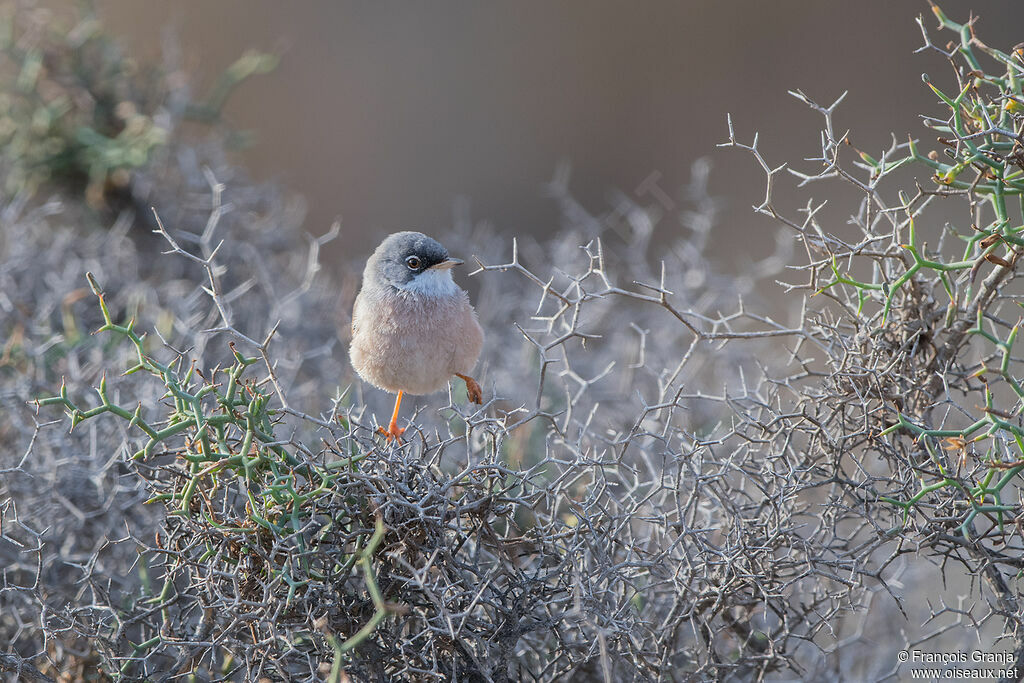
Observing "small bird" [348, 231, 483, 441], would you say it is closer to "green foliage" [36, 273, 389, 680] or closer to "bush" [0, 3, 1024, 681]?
Answer: "bush" [0, 3, 1024, 681]

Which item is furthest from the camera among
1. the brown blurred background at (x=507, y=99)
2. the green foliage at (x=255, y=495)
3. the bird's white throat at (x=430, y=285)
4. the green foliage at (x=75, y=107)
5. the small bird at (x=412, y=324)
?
the brown blurred background at (x=507, y=99)

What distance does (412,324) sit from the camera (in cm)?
301

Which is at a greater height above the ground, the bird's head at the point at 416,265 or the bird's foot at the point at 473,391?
the bird's head at the point at 416,265

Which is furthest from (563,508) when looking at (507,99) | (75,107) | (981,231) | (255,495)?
(507,99)

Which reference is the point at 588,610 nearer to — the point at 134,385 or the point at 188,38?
the point at 134,385

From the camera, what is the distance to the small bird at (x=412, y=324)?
2947 mm

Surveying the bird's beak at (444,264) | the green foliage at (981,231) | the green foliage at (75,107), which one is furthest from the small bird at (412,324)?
the green foliage at (75,107)

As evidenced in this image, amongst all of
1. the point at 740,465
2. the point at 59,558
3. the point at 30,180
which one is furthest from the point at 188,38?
the point at 740,465

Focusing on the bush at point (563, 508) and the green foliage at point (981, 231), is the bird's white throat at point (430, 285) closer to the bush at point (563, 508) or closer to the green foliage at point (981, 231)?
the bush at point (563, 508)

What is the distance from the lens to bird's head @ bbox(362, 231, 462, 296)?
3.11m

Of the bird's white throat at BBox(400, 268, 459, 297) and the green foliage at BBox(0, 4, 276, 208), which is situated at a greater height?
the green foliage at BBox(0, 4, 276, 208)

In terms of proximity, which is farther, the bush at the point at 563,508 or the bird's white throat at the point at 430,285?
the bird's white throat at the point at 430,285

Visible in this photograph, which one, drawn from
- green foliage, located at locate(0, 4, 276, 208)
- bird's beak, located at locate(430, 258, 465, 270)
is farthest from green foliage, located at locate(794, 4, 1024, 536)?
green foliage, located at locate(0, 4, 276, 208)

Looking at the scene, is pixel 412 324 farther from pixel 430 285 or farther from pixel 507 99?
pixel 507 99
